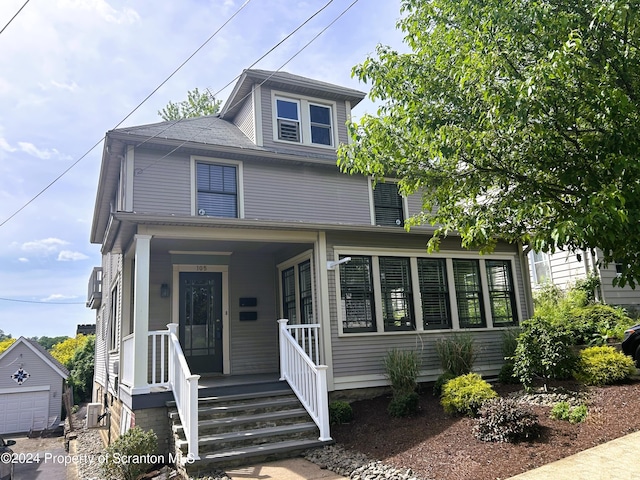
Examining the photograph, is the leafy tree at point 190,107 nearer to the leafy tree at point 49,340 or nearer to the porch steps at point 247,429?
the porch steps at point 247,429

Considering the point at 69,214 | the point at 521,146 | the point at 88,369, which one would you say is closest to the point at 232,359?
the point at 521,146

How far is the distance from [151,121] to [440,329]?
25.7 feet

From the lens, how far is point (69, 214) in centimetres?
1717

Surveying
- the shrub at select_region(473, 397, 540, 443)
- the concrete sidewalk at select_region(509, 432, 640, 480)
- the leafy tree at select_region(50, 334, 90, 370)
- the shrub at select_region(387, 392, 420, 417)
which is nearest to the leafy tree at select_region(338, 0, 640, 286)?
the concrete sidewalk at select_region(509, 432, 640, 480)

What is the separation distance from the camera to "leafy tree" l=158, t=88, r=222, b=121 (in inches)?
968

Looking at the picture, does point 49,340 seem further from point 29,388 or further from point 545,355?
point 545,355

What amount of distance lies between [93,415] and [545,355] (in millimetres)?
10282

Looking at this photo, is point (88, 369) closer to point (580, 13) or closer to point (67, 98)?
point (67, 98)

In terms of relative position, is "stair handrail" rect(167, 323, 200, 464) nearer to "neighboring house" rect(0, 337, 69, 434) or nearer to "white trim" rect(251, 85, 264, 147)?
"white trim" rect(251, 85, 264, 147)

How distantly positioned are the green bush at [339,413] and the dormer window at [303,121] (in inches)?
248

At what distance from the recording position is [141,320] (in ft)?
24.1

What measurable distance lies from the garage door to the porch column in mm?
19483

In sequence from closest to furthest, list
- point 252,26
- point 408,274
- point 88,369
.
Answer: point 252,26
point 408,274
point 88,369

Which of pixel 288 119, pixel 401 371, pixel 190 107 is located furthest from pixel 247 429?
pixel 190 107
